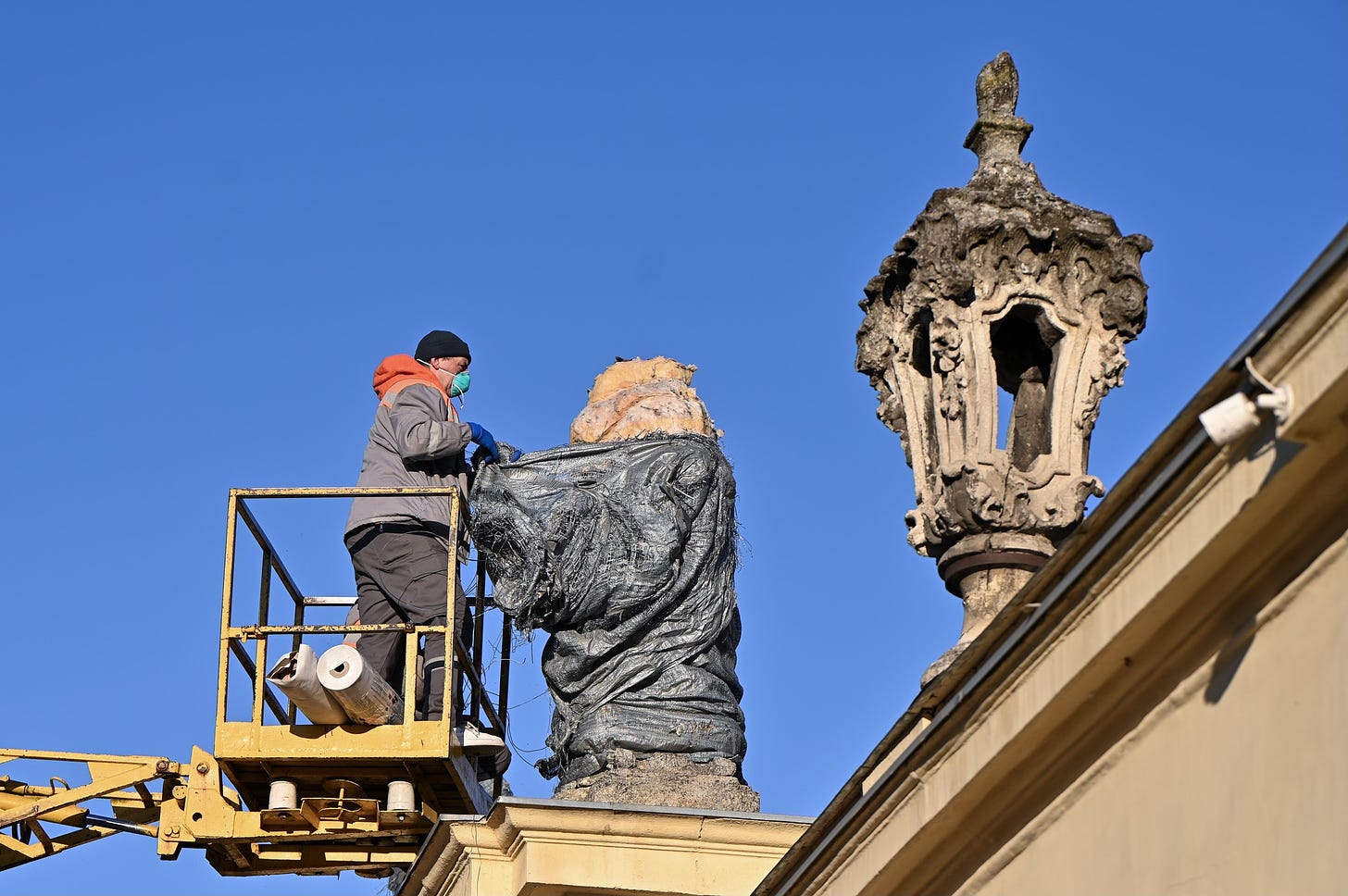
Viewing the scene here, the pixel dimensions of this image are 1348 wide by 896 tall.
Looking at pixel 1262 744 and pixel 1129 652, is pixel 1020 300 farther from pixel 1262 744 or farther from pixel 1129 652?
pixel 1262 744

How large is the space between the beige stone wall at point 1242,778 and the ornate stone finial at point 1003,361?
2.80 metres

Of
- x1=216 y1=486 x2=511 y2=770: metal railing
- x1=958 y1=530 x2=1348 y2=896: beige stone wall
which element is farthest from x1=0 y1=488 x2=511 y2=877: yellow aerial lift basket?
x1=958 y1=530 x2=1348 y2=896: beige stone wall

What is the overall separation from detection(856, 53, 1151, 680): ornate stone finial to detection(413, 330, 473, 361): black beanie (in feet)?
15.1

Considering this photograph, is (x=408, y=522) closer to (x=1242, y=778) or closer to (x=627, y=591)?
(x=627, y=591)

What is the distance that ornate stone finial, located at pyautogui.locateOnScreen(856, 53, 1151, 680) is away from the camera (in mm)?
10906

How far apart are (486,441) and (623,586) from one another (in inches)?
46.5

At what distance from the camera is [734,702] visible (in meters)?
14.8

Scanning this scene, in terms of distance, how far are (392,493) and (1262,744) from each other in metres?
8.07

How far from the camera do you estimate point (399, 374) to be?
→ 15234 mm

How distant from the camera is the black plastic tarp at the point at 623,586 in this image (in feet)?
47.8

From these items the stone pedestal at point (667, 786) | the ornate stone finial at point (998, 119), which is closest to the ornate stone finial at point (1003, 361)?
the ornate stone finial at point (998, 119)

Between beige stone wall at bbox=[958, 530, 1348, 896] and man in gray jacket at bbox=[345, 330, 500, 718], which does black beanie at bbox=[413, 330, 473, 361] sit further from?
beige stone wall at bbox=[958, 530, 1348, 896]

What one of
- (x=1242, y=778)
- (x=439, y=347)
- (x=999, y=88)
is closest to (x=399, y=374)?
(x=439, y=347)

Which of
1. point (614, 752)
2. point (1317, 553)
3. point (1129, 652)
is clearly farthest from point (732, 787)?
point (1317, 553)
